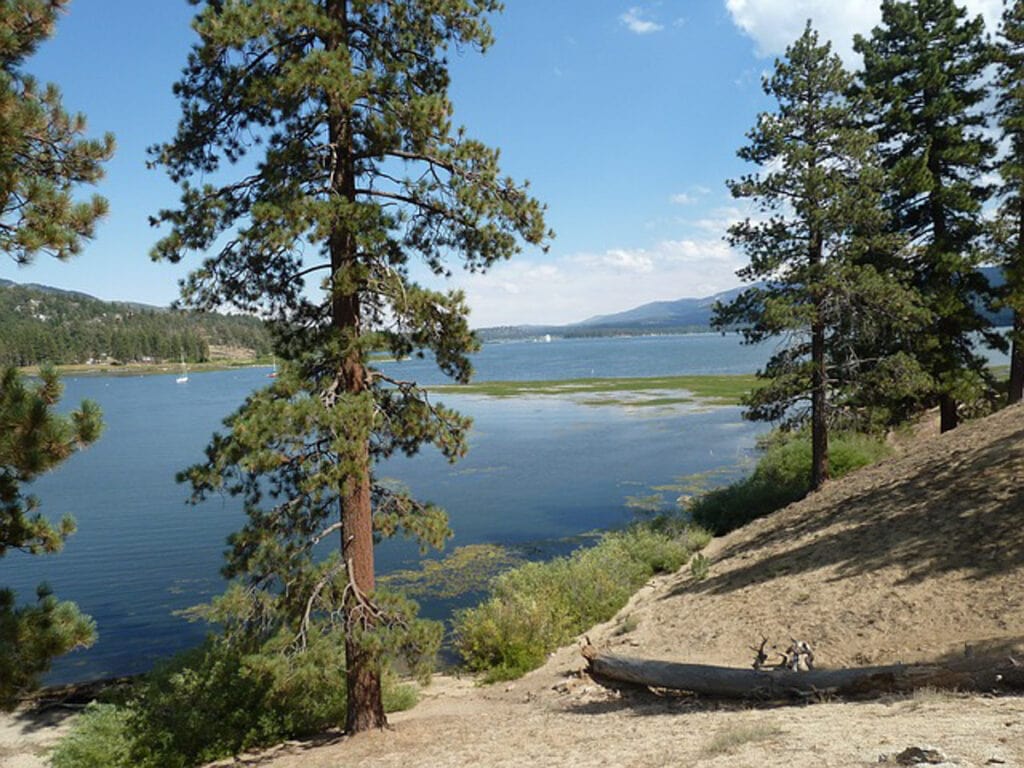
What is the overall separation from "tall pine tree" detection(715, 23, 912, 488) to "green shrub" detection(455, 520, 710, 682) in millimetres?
4965

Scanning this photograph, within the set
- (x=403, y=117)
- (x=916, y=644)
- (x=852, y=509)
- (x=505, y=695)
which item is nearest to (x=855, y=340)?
(x=852, y=509)

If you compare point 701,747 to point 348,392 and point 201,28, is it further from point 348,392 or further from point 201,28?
point 201,28

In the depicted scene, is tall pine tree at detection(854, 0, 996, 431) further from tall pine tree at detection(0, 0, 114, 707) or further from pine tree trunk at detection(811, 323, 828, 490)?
tall pine tree at detection(0, 0, 114, 707)

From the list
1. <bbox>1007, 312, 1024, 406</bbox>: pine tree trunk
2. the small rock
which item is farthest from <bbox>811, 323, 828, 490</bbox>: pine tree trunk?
the small rock

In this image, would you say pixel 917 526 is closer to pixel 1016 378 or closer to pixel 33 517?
pixel 1016 378

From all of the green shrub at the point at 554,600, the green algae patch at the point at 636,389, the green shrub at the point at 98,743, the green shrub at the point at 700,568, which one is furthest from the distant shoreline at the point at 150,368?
the green shrub at the point at 98,743

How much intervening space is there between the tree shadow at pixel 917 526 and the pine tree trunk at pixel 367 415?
829 cm

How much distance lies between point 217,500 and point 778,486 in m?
23.8

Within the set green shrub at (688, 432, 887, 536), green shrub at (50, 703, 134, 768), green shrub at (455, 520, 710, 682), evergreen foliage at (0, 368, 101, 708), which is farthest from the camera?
green shrub at (688, 432, 887, 536)

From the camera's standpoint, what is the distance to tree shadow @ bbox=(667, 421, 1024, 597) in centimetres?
1213

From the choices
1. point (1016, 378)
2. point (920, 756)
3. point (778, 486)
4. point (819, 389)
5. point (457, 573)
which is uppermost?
point (819, 389)

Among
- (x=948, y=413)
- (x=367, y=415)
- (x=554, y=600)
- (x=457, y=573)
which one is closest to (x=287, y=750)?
(x=367, y=415)

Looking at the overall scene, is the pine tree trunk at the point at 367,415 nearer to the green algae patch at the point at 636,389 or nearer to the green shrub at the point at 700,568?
the green shrub at the point at 700,568

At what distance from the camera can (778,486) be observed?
23.9 metres
